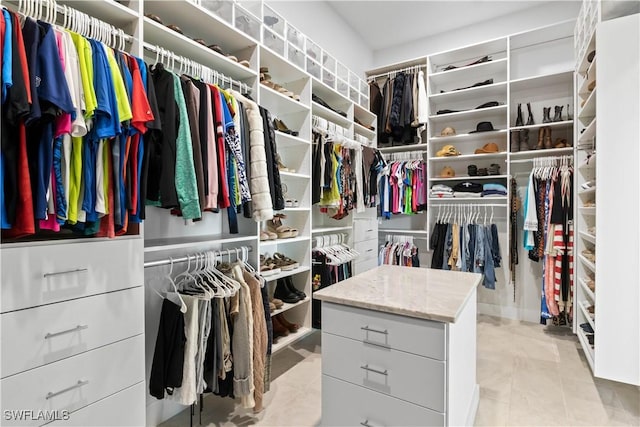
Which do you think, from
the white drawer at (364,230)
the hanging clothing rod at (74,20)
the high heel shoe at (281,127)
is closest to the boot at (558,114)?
the white drawer at (364,230)

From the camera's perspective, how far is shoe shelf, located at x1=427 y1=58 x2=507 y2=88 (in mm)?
3729

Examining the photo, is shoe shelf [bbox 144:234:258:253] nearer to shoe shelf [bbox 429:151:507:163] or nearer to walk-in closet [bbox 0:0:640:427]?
walk-in closet [bbox 0:0:640:427]

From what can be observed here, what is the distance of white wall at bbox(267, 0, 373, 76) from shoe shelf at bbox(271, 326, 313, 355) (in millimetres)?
2846

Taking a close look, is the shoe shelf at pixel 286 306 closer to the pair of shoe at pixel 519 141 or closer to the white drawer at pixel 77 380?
the white drawer at pixel 77 380

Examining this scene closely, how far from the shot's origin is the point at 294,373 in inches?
98.3

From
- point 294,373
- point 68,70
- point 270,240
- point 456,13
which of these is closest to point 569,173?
point 456,13

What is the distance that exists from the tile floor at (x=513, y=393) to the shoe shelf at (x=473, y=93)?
269cm

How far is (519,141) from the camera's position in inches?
142

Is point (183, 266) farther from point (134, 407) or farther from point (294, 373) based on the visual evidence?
point (294, 373)

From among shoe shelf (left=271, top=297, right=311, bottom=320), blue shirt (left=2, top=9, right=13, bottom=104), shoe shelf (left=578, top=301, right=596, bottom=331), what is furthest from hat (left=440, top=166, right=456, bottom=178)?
blue shirt (left=2, top=9, right=13, bottom=104)

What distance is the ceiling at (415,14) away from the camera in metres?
3.66

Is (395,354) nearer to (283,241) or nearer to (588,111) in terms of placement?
(283,241)

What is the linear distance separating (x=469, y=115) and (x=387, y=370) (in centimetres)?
346

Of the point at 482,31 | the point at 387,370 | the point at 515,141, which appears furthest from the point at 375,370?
the point at 482,31
